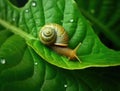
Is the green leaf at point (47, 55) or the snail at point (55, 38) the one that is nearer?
the green leaf at point (47, 55)

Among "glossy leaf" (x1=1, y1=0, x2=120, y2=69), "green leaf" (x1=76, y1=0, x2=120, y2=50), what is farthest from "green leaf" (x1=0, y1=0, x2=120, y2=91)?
"green leaf" (x1=76, y1=0, x2=120, y2=50)

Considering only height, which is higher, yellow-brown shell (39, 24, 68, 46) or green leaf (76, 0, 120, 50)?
yellow-brown shell (39, 24, 68, 46)

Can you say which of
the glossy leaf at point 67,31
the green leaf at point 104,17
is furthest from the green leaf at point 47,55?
the green leaf at point 104,17

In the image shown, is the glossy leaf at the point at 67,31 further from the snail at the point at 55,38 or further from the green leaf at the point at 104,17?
the green leaf at the point at 104,17

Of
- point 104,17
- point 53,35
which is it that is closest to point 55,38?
point 53,35

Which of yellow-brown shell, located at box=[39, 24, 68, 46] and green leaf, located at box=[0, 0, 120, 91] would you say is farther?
yellow-brown shell, located at box=[39, 24, 68, 46]

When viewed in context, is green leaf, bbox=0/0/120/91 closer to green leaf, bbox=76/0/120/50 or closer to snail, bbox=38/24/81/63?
snail, bbox=38/24/81/63

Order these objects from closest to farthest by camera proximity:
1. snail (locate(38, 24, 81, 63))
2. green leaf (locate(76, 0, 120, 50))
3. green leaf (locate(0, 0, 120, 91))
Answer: green leaf (locate(0, 0, 120, 91)), snail (locate(38, 24, 81, 63)), green leaf (locate(76, 0, 120, 50))
